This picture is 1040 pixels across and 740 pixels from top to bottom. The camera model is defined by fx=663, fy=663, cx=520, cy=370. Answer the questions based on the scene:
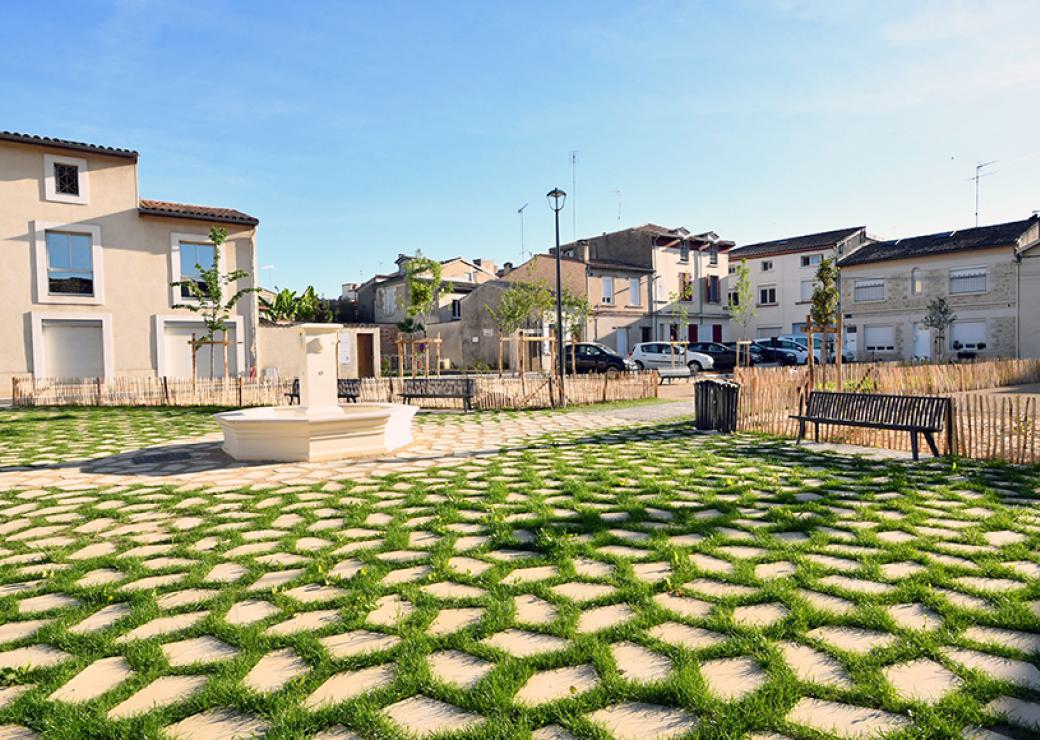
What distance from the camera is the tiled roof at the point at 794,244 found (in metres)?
46.0

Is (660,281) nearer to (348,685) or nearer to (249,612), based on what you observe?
(249,612)

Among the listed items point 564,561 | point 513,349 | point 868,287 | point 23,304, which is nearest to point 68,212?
point 23,304

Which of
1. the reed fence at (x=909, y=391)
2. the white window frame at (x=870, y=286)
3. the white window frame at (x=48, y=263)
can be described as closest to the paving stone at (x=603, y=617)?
the reed fence at (x=909, y=391)

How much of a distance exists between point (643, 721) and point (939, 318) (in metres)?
41.4

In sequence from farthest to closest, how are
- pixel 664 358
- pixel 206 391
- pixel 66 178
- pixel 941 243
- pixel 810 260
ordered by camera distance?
pixel 810 260 < pixel 941 243 < pixel 664 358 < pixel 66 178 < pixel 206 391

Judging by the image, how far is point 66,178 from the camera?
23.4 metres

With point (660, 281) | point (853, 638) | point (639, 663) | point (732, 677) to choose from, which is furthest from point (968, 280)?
point (639, 663)

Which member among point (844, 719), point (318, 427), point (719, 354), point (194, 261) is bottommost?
point (844, 719)

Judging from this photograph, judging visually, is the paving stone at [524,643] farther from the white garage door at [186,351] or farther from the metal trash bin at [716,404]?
the white garage door at [186,351]

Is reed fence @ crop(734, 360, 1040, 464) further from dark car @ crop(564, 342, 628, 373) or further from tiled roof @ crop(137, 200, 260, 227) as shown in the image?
tiled roof @ crop(137, 200, 260, 227)

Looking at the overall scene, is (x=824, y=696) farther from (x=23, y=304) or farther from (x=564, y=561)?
(x=23, y=304)

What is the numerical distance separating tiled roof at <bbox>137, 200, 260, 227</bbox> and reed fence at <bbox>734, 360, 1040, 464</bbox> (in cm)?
2056

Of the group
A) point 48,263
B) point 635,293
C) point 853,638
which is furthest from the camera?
point 635,293

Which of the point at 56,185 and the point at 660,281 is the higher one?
the point at 56,185
